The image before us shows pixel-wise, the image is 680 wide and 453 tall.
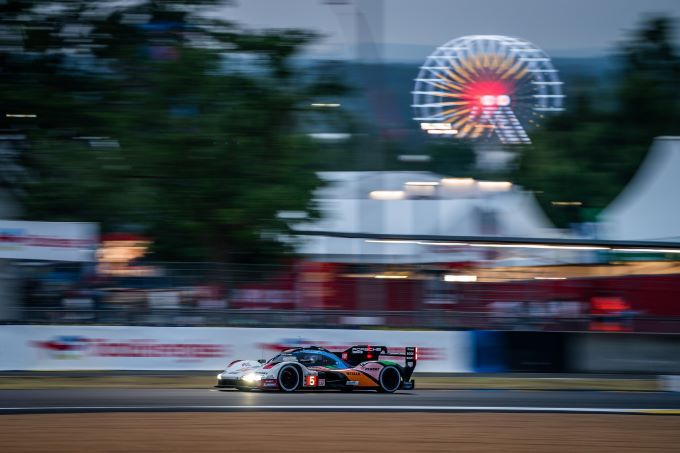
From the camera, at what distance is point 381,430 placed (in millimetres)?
9195

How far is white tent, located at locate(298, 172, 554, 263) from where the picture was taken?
21.4 m

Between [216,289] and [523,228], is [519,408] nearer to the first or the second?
[216,289]

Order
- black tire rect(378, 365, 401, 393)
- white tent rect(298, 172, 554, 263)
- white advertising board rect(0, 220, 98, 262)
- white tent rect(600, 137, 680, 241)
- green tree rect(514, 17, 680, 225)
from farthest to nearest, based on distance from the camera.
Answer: green tree rect(514, 17, 680, 225) < white tent rect(600, 137, 680, 241) < white tent rect(298, 172, 554, 263) < white advertising board rect(0, 220, 98, 262) < black tire rect(378, 365, 401, 393)

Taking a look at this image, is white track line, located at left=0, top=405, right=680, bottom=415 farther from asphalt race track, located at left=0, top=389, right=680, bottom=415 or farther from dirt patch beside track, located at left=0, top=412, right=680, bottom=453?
dirt patch beside track, located at left=0, top=412, right=680, bottom=453

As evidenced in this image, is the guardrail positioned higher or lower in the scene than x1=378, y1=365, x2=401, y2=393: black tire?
higher

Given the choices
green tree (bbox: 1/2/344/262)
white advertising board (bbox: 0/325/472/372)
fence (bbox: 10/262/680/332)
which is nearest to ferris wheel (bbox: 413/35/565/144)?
green tree (bbox: 1/2/344/262)

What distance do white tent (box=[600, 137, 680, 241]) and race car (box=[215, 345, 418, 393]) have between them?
38.3 feet

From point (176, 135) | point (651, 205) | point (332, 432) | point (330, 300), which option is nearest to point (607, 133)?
point (651, 205)

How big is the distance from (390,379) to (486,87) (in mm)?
20862

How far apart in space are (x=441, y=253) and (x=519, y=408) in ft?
28.4

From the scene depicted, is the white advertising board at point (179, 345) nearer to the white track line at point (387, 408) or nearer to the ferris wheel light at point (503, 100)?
the white track line at point (387, 408)

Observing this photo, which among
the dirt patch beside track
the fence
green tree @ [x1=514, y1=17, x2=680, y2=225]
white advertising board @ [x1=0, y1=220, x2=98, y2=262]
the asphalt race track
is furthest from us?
green tree @ [x1=514, y1=17, x2=680, y2=225]

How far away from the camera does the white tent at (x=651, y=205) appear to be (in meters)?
22.9

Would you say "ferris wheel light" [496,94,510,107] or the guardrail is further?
"ferris wheel light" [496,94,510,107]
